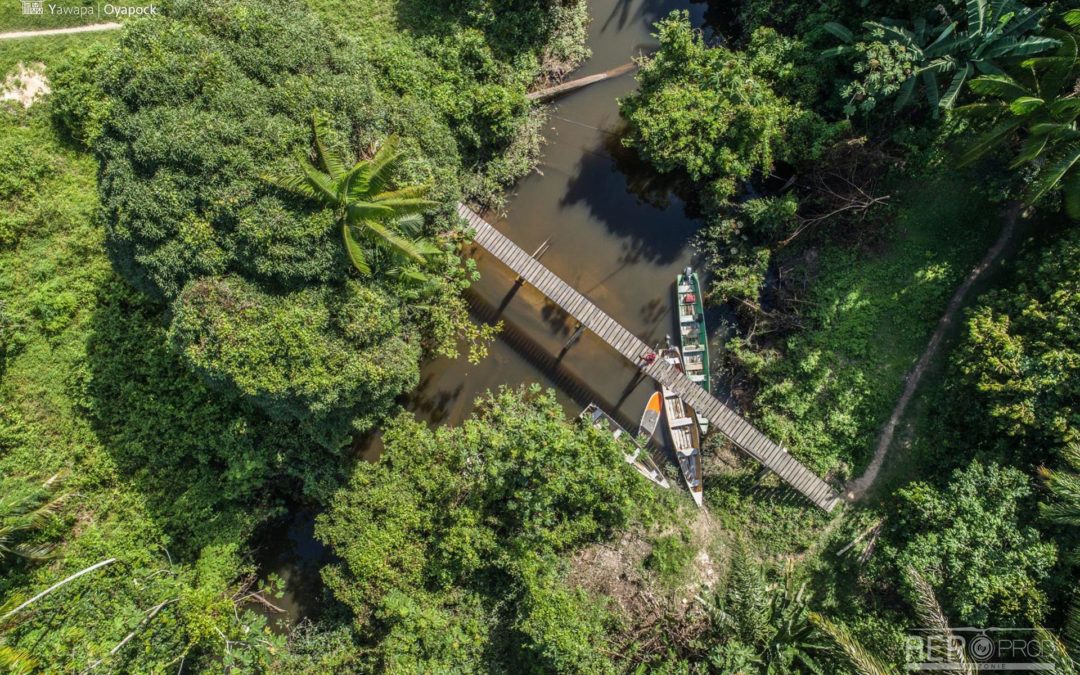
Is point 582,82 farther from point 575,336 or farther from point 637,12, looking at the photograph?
point 575,336

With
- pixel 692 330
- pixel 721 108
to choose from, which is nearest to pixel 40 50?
pixel 721 108

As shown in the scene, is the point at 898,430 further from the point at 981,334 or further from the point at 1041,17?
the point at 1041,17

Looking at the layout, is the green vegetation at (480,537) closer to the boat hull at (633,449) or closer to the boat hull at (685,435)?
the boat hull at (633,449)

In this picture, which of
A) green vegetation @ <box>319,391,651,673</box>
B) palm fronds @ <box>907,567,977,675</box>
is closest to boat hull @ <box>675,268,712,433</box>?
green vegetation @ <box>319,391,651,673</box>

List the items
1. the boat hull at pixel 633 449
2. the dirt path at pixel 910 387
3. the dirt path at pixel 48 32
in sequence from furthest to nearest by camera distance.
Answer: the dirt path at pixel 48 32 → the boat hull at pixel 633 449 → the dirt path at pixel 910 387

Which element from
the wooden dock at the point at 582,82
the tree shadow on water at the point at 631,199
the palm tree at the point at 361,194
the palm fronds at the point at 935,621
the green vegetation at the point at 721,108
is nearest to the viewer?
the palm tree at the point at 361,194

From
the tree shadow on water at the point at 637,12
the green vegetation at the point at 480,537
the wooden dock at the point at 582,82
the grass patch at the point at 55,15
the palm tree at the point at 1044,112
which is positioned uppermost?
the palm tree at the point at 1044,112

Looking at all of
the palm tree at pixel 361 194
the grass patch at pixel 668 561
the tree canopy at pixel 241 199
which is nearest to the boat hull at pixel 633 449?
the grass patch at pixel 668 561

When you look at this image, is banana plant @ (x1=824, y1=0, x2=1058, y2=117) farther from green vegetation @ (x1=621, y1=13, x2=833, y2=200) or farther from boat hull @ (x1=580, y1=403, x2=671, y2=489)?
boat hull @ (x1=580, y1=403, x2=671, y2=489)
